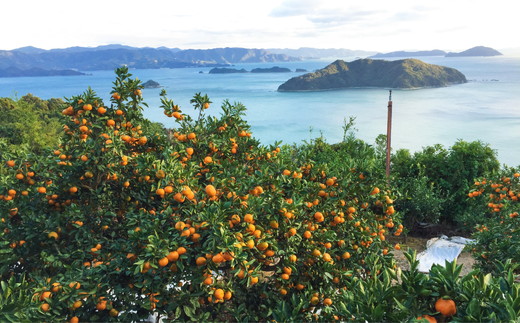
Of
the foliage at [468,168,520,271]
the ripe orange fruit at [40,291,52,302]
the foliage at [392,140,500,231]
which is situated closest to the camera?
the ripe orange fruit at [40,291,52,302]

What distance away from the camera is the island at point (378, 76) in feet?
306

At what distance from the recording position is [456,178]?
11.0 meters

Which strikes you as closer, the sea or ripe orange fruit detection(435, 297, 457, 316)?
ripe orange fruit detection(435, 297, 457, 316)

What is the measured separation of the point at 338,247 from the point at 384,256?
23.3 inches

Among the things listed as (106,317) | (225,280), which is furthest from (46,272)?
(225,280)

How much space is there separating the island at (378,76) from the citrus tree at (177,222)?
97577 millimetres

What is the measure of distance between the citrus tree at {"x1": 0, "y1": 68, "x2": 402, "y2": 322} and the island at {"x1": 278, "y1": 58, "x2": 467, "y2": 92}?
97577 millimetres

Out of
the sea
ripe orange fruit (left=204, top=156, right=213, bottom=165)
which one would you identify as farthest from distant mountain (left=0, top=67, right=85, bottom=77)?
ripe orange fruit (left=204, top=156, right=213, bottom=165)

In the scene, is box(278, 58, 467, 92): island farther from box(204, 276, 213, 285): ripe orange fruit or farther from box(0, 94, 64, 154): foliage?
box(204, 276, 213, 285): ripe orange fruit

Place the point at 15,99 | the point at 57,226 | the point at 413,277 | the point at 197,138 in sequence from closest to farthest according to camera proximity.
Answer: the point at 413,277, the point at 57,226, the point at 197,138, the point at 15,99

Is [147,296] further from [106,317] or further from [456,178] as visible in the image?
[456,178]

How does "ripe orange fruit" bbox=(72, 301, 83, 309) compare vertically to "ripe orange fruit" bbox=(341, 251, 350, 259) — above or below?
below

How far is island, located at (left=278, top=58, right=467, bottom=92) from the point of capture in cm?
9319

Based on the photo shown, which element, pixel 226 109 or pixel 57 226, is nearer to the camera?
pixel 57 226
